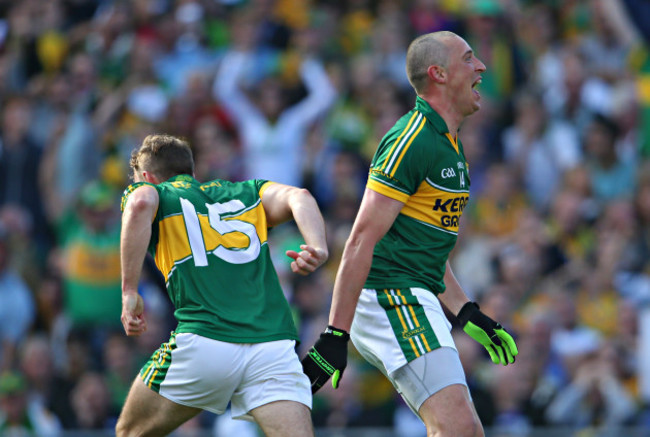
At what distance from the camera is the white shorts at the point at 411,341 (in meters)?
5.41

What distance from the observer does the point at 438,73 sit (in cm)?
577

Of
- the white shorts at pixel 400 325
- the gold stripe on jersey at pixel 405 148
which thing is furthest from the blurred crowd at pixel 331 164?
the gold stripe on jersey at pixel 405 148

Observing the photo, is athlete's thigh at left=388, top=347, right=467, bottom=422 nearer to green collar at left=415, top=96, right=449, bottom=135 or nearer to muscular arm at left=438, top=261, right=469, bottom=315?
muscular arm at left=438, top=261, right=469, bottom=315

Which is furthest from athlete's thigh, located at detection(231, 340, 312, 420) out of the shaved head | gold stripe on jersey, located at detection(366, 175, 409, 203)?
the shaved head

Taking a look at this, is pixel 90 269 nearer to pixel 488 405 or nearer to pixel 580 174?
pixel 488 405

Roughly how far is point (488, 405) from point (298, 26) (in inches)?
229

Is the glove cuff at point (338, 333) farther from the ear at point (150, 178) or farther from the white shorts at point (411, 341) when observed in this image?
the ear at point (150, 178)

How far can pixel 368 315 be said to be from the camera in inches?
224

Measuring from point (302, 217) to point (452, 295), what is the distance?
1.29 metres

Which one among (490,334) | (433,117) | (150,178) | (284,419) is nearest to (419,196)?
(433,117)

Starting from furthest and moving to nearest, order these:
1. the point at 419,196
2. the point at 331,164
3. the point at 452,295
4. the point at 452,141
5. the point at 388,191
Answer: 1. the point at 331,164
2. the point at 452,295
3. the point at 452,141
4. the point at 419,196
5. the point at 388,191

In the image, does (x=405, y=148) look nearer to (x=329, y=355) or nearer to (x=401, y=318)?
(x=401, y=318)

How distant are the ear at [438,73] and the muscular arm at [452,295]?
1.08m

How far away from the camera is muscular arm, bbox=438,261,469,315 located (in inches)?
242
